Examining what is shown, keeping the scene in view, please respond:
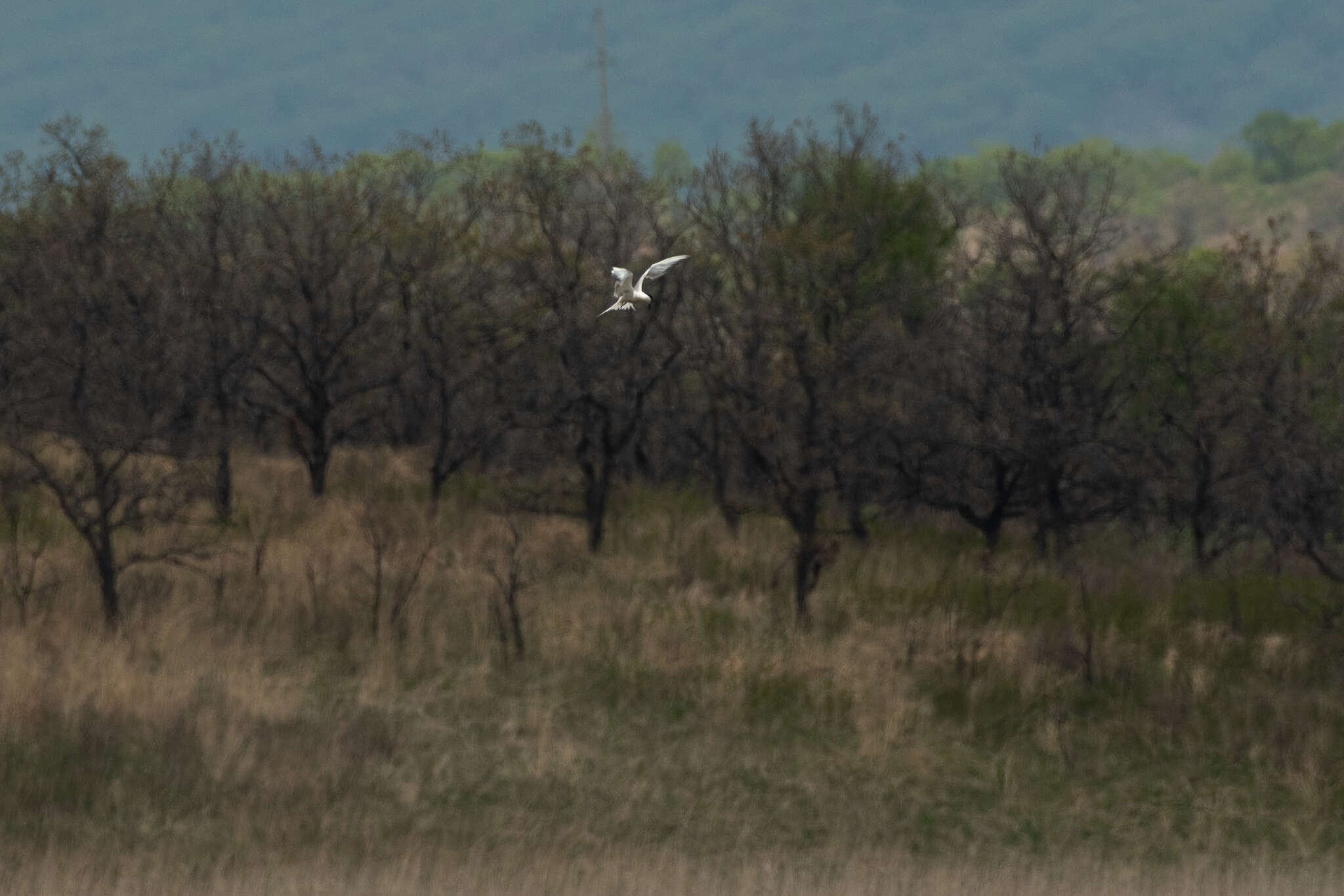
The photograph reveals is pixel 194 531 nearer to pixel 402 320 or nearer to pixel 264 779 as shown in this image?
pixel 402 320

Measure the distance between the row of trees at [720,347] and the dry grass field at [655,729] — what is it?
1.50m

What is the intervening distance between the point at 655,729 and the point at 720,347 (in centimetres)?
1030

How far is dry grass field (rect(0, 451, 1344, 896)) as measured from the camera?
12883 millimetres

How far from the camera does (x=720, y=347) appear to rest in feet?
81.3

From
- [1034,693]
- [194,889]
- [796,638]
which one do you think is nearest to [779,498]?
[796,638]

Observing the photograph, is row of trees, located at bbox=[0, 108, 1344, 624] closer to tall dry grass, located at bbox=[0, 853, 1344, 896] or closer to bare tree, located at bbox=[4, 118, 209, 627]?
bare tree, located at bbox=[4, 118, 209, 627]

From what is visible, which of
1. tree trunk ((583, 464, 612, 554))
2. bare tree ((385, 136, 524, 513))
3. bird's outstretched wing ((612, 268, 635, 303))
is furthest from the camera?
bare tree ((385, 136, 524, 513))

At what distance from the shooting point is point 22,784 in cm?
1348

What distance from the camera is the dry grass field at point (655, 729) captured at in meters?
12.9

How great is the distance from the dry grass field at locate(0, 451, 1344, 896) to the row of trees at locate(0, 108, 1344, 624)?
1.50m

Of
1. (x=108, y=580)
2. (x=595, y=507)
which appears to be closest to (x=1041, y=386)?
(x=595, y=507)

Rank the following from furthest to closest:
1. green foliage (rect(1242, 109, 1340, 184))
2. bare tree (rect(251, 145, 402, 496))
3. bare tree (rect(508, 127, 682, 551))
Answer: green foliage (rect(1242, 109, 1340, 184))
bare tree (rect(251, 145, 402, 496))
bare tree (rect(508, 127, 682, 551))

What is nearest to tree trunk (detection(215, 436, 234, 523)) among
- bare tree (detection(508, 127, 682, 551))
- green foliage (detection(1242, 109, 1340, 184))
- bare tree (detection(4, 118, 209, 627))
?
bare tree (detection(4, 118, 209, 627))

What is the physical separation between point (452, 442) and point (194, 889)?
51.3 ft
